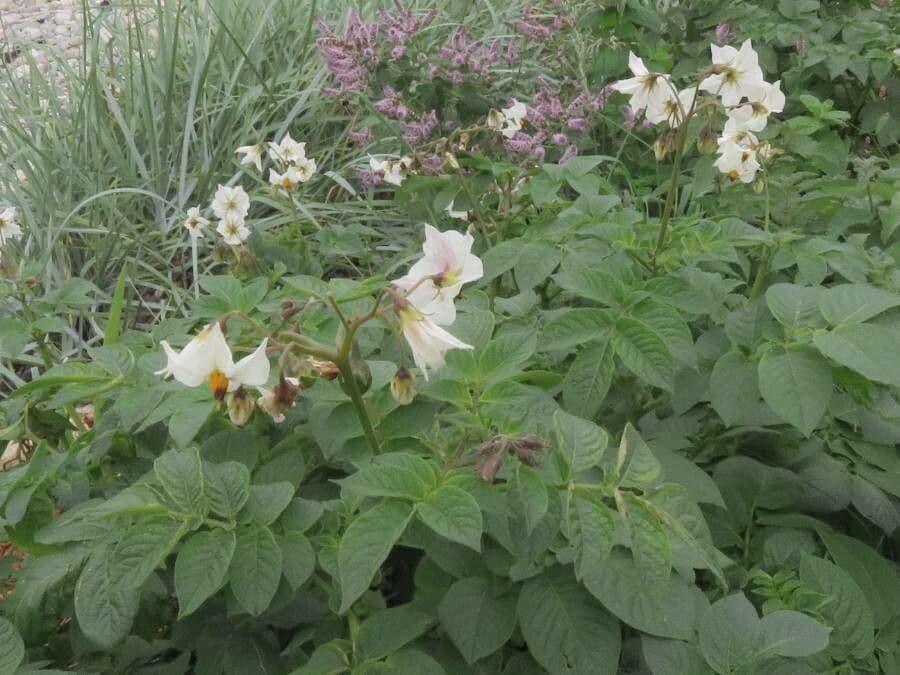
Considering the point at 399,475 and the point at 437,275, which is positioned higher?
the point at 437,275

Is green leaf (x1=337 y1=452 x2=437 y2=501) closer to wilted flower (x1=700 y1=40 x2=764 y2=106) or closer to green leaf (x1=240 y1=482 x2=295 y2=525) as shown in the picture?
green leaf (x1=240 y1=482 x2=295 y2=525)

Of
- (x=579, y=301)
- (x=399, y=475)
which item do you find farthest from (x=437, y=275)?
(x=579, y=301)

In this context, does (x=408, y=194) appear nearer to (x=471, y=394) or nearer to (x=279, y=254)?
(x=279, y=254)

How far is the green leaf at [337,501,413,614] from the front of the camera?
917 millimetres

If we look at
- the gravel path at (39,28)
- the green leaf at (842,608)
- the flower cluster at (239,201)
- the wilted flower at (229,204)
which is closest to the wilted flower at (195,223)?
the flower cluster at (239,201)

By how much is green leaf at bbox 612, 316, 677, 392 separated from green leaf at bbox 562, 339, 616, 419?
25 millimetres

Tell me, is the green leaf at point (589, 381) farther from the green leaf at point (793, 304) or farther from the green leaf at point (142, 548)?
the green leaf at point (142, 548)

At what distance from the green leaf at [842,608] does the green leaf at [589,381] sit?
0.33 m

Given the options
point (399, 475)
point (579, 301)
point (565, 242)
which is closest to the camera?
point (399, 475)

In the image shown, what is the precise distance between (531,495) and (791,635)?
32 centimetres

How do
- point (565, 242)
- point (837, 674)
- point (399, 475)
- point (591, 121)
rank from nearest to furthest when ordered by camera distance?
point (399, 475) < point (837, 674) < point (565, 242) < point (591, 121)

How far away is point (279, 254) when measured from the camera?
2.23m

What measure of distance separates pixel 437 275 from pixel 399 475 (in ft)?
0.72

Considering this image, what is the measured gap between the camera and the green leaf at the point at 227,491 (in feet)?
3.53
